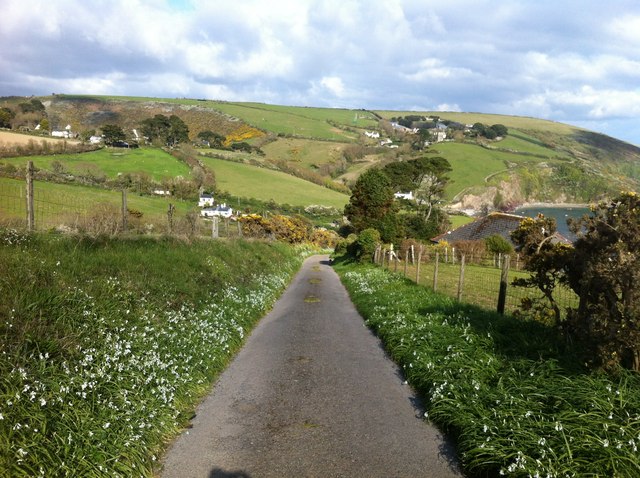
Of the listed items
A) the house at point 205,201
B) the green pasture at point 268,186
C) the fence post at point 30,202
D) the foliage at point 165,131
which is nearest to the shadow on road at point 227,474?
the fence post at point 30,202

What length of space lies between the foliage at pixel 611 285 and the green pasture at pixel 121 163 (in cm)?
5396

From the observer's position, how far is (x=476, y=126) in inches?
6668

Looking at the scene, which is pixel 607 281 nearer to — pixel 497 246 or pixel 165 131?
pixel 497 246

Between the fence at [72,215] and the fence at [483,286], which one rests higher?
the fence at [72,215]

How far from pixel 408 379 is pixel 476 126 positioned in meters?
178

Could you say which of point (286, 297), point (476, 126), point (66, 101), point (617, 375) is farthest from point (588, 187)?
point (66, 101)

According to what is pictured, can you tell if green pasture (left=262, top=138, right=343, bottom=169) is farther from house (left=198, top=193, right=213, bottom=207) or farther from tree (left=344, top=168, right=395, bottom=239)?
tree (left=344, top=168, right=395, bottom=239)

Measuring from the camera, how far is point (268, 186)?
279 ft

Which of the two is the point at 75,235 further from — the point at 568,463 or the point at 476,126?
the point at 476,126

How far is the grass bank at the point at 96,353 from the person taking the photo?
4.02m

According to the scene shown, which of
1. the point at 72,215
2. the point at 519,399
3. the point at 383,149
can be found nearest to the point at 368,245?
the point at 72,215

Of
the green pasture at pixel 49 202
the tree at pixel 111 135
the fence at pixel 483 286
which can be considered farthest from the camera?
the tree at pixel 111 135

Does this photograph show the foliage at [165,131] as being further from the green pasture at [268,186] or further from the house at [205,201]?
the house at [205,201]

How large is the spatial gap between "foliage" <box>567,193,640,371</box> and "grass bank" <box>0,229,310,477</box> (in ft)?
17.3
